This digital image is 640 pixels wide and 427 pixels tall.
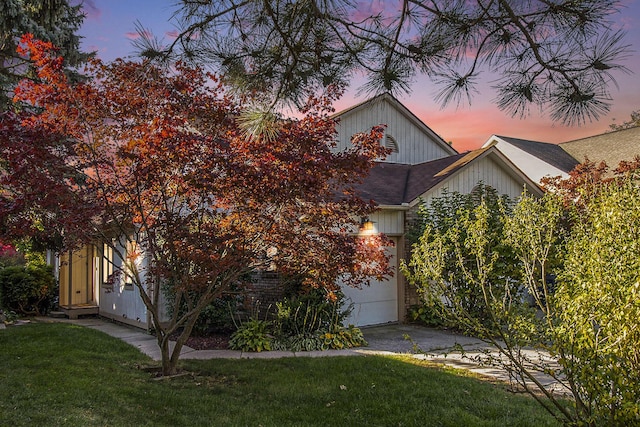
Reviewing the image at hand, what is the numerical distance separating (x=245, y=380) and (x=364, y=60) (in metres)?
4.45

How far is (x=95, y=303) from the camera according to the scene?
13648 millimetres

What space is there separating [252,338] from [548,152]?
19.0 metres

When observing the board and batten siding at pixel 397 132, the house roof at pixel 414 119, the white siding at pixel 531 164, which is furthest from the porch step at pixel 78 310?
the white siding at pixel 531 164

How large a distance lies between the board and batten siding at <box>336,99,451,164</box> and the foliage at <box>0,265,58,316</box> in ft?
31.2

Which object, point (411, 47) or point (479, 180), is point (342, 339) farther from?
point (479, 180)

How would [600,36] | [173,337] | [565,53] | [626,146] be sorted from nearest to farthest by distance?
A: [600,36] → [565,53] → [173,337] → [626,146]

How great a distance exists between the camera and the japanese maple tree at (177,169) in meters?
5.89

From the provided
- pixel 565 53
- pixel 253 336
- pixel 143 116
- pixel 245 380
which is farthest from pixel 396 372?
pixel 143 116

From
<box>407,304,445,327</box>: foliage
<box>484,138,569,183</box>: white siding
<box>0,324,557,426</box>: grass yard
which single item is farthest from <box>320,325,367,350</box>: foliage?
<box>484,138,569,183</box>: white siding

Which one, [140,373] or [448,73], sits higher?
[448,73]

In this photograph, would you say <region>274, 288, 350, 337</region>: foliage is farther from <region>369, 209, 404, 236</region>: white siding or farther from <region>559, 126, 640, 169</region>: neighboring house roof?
<region>559, 126, 640, 169</region>: neighboring house roof

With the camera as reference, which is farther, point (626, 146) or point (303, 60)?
point (626, 146)

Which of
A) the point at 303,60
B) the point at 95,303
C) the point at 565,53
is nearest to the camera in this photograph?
the point at 565,53

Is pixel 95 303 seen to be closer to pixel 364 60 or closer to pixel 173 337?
pixel 173 337
